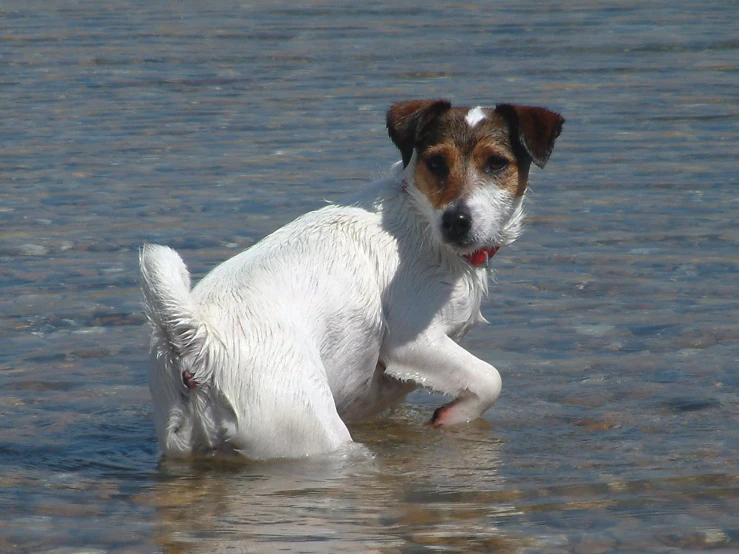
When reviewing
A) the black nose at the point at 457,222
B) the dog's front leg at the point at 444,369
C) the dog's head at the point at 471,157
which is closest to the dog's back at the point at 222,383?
the dog's front leg at the point at 444,369

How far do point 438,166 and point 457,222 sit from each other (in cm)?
33

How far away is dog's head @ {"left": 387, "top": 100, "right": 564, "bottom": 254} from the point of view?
573 centimetres

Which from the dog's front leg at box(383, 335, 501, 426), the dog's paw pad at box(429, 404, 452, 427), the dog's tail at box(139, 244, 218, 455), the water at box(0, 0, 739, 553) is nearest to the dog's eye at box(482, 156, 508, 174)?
the dog's front leg at box(383, 335, 501, 426)

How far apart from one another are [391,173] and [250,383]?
1.60 m

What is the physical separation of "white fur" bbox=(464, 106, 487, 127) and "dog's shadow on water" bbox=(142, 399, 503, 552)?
1.51 metres

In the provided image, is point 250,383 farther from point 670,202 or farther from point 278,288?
point 670,202

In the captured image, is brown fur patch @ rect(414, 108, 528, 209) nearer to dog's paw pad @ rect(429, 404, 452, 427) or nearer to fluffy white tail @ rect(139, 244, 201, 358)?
dog's paw pad @ rect(429, 404, 452, 427)

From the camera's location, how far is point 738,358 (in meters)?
6.75

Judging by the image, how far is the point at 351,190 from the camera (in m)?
9.52

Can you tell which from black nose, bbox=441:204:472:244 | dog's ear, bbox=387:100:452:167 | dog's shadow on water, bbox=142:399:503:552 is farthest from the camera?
dog's ear, bbox=387:100:452:167

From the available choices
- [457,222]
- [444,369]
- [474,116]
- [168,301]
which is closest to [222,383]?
[168,301]

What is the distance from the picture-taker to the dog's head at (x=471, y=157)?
5.73 metres

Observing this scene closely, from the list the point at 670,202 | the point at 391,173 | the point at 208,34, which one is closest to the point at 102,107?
the point at 208,34

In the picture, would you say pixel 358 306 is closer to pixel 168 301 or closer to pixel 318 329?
Answer: pixel 318 329
